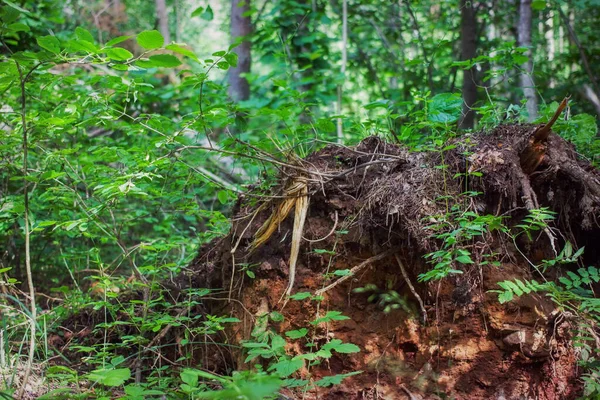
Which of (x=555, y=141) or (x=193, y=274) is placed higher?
(x=555, y=141)

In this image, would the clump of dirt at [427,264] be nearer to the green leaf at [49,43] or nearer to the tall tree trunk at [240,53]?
the green leaf at [49,43]

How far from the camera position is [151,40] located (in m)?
2.11

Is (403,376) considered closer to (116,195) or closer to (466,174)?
(466,174)

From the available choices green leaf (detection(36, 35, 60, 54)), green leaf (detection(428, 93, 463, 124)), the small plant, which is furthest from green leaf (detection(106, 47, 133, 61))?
green leaf (detection(428, 93, 463, 124))

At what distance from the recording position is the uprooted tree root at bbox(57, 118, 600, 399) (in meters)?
2.70

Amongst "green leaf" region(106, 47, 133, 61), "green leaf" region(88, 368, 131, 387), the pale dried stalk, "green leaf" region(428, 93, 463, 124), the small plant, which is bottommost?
the small plant

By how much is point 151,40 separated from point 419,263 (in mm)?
1875

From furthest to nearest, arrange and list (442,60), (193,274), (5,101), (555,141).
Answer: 1. (442,60)
2. (5,101)
3. (193,274)
4. (555,141)

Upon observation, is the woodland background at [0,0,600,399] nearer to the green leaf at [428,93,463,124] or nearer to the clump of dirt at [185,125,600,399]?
the green leaf at [428,93,463,124]

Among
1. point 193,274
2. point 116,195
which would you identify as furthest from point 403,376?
point 116,195

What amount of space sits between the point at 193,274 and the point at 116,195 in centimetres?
89

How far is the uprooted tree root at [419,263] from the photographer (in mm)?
2699

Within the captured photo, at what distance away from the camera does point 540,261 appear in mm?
2941

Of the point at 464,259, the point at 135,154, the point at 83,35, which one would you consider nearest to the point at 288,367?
the point at 464,259
